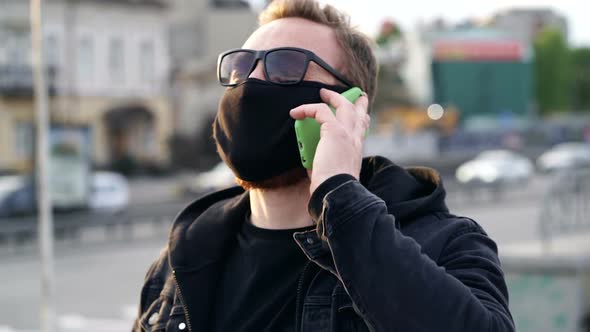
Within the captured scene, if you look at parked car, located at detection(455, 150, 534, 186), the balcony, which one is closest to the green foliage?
parked car, located at detection(455, 150, 534, 186)

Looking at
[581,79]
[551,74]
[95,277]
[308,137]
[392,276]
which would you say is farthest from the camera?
[581,79]

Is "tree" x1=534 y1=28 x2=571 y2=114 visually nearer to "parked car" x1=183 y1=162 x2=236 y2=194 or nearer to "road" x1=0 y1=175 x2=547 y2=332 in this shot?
"parked car" x1=183 y1=162 x2=236 y2=194

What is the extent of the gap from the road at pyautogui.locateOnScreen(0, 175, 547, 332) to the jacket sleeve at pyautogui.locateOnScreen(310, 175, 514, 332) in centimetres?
985

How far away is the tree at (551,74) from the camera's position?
291 feet

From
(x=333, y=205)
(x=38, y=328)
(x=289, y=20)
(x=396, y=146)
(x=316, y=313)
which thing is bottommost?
(x=396, y=146)

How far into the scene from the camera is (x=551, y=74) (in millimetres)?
88750

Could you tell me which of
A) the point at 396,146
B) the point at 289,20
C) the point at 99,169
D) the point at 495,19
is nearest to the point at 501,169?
the point at 396,146

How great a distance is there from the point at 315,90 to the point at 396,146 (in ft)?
155

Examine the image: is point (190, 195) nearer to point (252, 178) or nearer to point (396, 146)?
point (396, 146)

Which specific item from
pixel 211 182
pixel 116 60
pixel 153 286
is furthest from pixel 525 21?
pixel 153 286

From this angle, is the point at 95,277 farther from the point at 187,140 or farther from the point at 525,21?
the point at 525,21

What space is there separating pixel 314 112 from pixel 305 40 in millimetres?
395

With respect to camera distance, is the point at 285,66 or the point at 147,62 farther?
the point at 147,62

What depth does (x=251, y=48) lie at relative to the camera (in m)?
2.67
